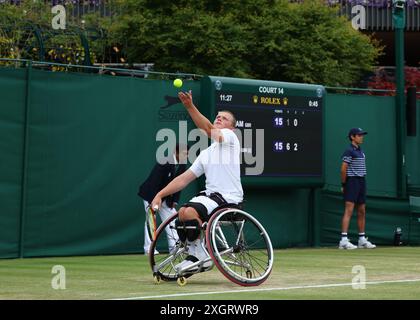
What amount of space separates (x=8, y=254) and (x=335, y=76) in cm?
1068

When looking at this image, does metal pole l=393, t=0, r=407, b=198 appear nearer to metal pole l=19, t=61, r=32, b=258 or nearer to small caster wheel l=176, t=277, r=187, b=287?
metal pole l=19, t=61, r=32, b=258

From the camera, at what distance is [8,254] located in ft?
47.1

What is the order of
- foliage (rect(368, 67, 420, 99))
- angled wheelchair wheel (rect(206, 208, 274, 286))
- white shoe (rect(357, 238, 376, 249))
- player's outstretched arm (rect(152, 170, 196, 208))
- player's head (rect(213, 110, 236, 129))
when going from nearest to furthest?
angled wheelchair wheel (rect(206, 208, 274, 286)) → player's outstretched arm (rect(152, 170, 196, 208)) → player's head (rect(213, 110, 236, 129)) → white shoe (rect(357, 238, 376, 249)) → foliage (rect(368, 67, 420, 99))

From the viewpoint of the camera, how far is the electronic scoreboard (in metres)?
16.4

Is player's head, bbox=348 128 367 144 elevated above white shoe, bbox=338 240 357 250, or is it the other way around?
player's head, bbox=348 128 367 144

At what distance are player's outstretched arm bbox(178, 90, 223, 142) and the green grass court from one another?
1492 millimetres

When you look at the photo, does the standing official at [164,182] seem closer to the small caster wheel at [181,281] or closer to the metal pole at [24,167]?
the metal pole at [24,167]

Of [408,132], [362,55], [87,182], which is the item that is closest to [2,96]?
[87,182]

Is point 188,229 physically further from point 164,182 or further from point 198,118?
point 164,182

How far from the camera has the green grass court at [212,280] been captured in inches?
355
